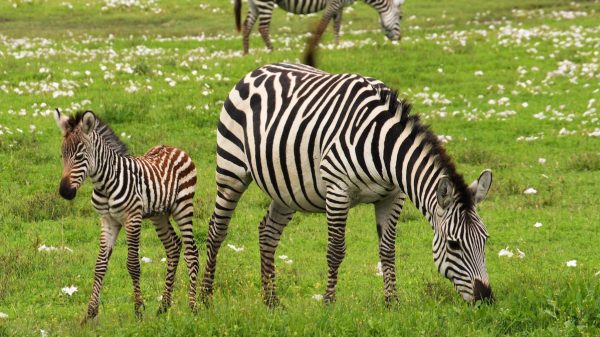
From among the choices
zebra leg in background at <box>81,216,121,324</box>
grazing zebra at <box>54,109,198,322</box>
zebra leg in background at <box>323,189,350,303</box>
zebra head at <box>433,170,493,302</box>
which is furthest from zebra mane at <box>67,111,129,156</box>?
zebra head at <box>433,170,493,302</box>

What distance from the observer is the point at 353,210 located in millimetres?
15062

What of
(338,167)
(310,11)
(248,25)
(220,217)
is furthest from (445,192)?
(310,11)

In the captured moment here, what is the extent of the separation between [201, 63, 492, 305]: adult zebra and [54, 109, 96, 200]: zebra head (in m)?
A: 1.50

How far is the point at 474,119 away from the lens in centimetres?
1977

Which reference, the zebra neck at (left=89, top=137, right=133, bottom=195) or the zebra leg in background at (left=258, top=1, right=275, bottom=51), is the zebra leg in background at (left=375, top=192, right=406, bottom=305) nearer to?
the zebra neck at (left=89, top=137, right=133, bottom=195)

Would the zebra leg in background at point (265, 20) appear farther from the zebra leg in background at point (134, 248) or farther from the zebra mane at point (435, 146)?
the zebra mane at point (435, 146)

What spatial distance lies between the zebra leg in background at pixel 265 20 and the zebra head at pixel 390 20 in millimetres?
3244

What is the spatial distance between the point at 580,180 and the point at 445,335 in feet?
27.5

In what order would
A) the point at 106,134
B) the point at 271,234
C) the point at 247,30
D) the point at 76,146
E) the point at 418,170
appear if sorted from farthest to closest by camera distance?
the point at 247,30 → the point at 271,234 → the point at 106,134 → the point at 76,146 → the point at 418,170

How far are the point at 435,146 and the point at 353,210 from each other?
6113 mm

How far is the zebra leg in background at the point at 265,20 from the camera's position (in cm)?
2628

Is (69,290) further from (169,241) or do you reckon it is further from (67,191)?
(67,191)

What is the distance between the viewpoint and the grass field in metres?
8.83

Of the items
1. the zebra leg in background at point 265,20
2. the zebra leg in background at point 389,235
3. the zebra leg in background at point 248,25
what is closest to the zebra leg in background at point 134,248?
the zebra leg in background at point 389,235
